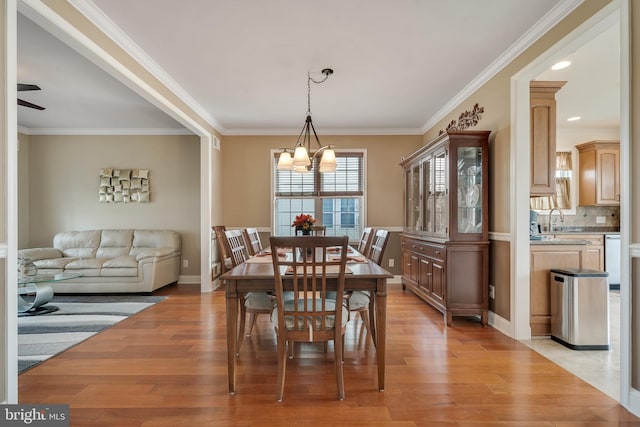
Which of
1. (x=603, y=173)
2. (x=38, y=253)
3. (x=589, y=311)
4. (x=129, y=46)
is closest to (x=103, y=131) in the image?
(x=38, y=253)

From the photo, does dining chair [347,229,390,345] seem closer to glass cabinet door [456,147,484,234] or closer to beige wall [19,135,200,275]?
glass cabinet door [456,147,484,234]

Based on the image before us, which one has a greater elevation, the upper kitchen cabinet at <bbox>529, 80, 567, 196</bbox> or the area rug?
the upper kitchen cabinet at <bbox>529, 80, 567, 196</bbox>

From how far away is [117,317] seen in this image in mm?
3783

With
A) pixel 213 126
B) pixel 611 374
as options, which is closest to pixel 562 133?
pixel 611 374

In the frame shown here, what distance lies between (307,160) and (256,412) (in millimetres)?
2087

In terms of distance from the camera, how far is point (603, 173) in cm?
561

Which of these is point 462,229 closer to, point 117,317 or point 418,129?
point 418,129

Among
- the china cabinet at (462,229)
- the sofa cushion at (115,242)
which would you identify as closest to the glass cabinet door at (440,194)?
the china cabinet at (462,229)

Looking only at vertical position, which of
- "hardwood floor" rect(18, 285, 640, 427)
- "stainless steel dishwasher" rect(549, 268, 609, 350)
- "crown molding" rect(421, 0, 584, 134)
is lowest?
"hardwood floor" rect(18, 285, 640, 427)

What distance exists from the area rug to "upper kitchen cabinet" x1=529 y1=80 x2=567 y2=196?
4.42 meters

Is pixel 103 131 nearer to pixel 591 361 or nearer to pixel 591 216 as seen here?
pixel 591 361

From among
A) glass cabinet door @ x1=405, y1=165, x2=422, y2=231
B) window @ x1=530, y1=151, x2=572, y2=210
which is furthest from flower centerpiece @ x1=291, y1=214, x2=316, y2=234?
window @ x1=530, y1=151, x2=572, y2=210

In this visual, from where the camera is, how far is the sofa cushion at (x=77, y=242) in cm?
536

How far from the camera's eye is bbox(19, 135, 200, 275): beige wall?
579 centimetres
